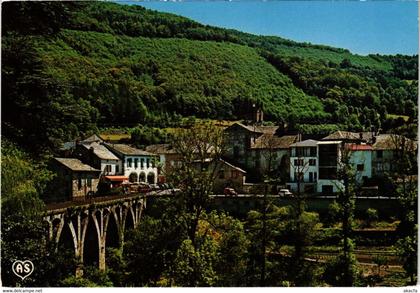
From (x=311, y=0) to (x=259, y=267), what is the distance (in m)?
2.33

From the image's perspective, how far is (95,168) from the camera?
6832mm

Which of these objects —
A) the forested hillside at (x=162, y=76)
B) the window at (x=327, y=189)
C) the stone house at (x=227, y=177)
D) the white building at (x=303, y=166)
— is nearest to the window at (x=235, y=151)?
the stone house at (x=227, y=177)

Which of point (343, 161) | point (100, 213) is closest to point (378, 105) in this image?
point (343, 161)

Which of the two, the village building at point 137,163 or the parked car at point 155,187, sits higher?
the village building at point 137,163

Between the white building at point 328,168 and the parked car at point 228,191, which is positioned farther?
the white building at point 328,168

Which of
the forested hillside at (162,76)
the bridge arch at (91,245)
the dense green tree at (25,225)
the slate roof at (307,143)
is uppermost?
the forested hillside at (162,76)

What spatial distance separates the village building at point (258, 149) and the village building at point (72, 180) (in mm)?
1243

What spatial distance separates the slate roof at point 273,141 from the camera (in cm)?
672

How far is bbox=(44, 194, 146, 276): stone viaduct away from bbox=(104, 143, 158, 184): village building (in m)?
0.19

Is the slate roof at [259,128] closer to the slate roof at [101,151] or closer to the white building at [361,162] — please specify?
the white building at [361,162]

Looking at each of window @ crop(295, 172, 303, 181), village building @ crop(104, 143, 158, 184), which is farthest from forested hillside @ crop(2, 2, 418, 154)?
window @ crop(295, 172, 303, 181)

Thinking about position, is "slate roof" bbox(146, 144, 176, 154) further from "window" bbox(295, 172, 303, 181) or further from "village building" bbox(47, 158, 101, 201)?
"window" bbox(295, 172, 303, 181)

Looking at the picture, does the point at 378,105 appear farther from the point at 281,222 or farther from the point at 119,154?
the point at 119,154

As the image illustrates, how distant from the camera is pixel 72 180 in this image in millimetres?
6773
